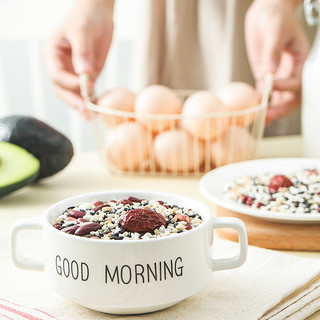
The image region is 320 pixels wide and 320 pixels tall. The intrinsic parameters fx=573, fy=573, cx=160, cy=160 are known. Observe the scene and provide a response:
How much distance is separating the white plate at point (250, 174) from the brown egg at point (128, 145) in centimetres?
19

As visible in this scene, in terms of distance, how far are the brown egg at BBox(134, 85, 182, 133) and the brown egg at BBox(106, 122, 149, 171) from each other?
2 centimetres

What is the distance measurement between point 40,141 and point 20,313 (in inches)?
21.9

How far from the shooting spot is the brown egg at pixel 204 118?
3.52ft

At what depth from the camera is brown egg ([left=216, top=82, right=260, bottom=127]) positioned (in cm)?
113

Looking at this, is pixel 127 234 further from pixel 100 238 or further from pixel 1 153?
pixel 1 153

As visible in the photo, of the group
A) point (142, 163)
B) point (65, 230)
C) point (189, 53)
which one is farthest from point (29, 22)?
point (65, 230)

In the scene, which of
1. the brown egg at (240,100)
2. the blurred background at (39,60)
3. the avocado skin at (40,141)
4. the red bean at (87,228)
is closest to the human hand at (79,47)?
the avocado skin at (40,141)

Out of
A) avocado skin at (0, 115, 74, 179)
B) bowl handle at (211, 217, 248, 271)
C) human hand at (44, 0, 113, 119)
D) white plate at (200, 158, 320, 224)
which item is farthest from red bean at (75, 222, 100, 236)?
human hand at (44, 0, 113, 119)

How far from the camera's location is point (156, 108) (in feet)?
3.58

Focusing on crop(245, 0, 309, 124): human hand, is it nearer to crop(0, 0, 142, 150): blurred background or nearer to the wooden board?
the wooden board

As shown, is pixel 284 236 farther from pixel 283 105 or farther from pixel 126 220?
pixel 283 105

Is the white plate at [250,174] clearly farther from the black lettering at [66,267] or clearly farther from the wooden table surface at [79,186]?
the black lettering at [66,267]

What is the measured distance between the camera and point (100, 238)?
54 cm

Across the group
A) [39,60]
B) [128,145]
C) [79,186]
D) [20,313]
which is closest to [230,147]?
[128,145]
